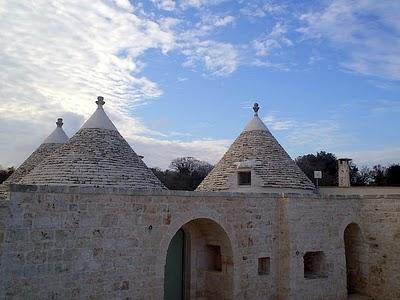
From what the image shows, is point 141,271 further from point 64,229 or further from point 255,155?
point 255,155

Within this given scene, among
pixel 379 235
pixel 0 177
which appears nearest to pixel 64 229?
pixel 379 235

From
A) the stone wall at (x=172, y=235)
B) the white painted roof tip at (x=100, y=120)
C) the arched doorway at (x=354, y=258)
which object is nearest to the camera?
the stone wall at (x=172, y=235)

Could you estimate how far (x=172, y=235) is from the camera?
8.30 metres

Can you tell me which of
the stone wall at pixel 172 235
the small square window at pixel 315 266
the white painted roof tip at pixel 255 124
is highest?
the white painted roof tip at pixel 255 124

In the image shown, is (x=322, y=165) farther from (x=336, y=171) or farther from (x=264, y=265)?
(x=264, y=265)

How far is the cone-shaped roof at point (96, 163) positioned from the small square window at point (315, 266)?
4677 mm

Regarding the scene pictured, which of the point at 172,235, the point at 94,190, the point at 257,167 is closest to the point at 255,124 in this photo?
the point at 257,167

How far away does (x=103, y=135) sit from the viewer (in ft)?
36.8

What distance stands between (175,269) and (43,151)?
287 inches

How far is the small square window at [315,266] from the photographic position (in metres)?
10.7

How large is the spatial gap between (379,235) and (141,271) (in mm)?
7351

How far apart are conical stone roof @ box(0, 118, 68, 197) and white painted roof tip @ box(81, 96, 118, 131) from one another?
10.9 feet

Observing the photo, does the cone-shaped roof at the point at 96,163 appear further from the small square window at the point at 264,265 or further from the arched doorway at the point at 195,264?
the small square window at the point at 264,265

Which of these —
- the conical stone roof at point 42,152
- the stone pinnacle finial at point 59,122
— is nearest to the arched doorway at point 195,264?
the conical stone roof at point 42,152
